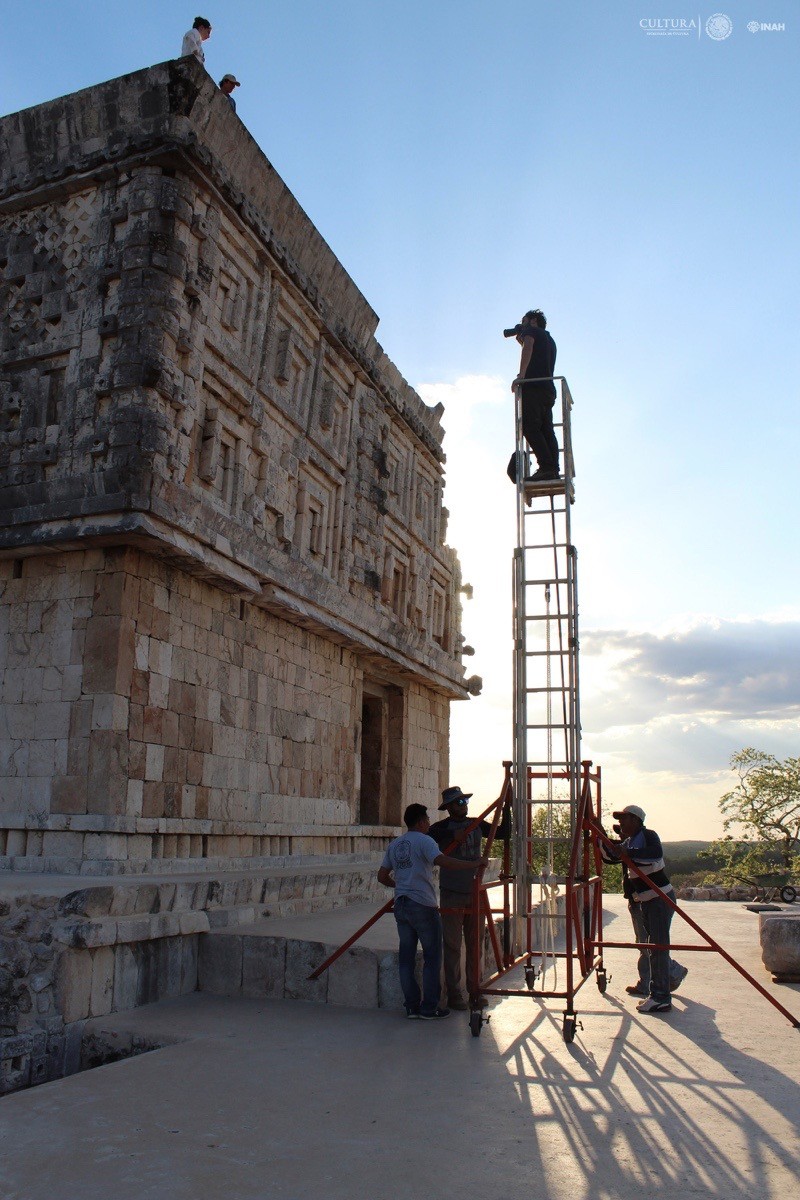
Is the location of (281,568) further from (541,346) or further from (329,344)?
(541,346)

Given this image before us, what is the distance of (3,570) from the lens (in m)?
9.97

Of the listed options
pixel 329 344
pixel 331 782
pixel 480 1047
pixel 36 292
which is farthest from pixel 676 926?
pixel 36 292

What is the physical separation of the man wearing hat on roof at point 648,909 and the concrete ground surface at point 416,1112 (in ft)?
0.77

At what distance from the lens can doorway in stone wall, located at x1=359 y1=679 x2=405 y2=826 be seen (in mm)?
15750

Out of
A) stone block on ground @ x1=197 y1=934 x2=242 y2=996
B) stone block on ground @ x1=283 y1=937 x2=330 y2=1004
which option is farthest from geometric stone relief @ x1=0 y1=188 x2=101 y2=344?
stone block on ground @ x1=283 y1=937 x2=330 y2=1004

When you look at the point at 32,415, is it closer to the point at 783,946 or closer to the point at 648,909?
the point at 648,909

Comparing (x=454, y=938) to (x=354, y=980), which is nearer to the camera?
(x=454, y=938)

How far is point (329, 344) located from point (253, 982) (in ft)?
31.0

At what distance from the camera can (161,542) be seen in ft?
30.1

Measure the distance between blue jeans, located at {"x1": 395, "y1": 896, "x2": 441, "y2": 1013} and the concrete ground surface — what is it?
0.59 ft

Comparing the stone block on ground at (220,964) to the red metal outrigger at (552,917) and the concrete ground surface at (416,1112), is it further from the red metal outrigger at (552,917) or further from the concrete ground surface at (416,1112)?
the red metal outrigger at (552,917)

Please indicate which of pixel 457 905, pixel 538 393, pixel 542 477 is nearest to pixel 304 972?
pixel 457 905

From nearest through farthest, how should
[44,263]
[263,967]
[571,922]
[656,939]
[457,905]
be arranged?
1. [571,922]
2. [457,905]
3. [656,939]
4. [263,967]
5. [44,263]

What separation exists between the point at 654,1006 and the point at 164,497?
628 cm
